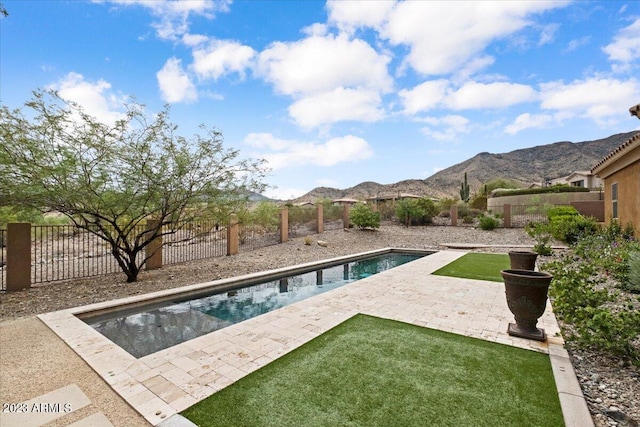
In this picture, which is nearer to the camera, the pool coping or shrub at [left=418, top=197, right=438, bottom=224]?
the pool coping

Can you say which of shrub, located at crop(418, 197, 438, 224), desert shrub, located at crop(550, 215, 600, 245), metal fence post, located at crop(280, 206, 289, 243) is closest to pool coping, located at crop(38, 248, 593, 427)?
desert shrub, located at crop(550, 215, 600, 245)

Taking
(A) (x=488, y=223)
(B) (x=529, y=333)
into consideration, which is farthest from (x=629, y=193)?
(A) (x=488, y=223)

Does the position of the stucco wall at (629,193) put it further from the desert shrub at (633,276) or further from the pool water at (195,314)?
the pool water at (195,314)

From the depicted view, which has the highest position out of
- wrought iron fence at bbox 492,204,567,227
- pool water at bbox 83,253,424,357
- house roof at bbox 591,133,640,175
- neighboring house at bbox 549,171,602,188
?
neighboring house at bbox 549,171,602,188

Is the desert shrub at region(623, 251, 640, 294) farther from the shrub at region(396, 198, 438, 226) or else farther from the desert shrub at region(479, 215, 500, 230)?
the shrub at region(396, 198, 438, 226)

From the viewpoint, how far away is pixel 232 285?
770 cm

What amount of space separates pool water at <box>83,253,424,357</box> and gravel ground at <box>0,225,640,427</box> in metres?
1.13

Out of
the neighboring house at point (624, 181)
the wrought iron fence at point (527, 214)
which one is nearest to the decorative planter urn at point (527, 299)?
the neighboring house at point (624, 181)

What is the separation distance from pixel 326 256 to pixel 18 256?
29.8 feet

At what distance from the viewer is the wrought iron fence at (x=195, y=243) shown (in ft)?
31.4

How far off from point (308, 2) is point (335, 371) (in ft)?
37.1

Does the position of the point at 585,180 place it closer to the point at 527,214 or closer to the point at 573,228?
the point at 527,214

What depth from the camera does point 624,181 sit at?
30.9 ft

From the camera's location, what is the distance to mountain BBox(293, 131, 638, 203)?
50.7 m
